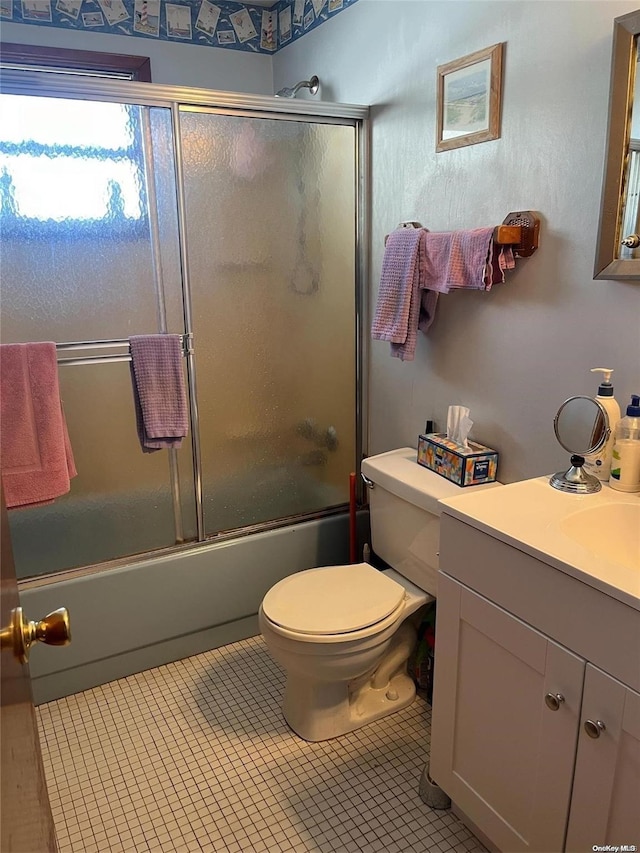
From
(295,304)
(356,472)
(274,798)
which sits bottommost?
(274,798)

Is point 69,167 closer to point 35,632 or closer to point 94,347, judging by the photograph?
point 94,347

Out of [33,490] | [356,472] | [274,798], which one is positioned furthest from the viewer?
[356,472]

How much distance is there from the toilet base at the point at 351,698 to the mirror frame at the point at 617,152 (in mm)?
1219

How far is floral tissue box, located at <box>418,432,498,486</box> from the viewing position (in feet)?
6.08

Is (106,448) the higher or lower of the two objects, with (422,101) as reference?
lower

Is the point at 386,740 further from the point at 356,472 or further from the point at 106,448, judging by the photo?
the point at 106,448

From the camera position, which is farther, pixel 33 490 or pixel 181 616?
pixel 181 616

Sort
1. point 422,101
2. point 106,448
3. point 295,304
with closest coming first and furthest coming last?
point 422,101 < point 106,448 < point 295,304

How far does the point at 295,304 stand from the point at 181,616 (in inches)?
46.1

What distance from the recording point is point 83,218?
1913 mm

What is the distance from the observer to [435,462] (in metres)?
1.98

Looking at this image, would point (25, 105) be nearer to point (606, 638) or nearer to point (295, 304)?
point (295, 304)

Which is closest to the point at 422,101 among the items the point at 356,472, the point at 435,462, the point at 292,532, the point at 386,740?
the point at 435,462

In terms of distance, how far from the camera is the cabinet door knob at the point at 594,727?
3.67ft
